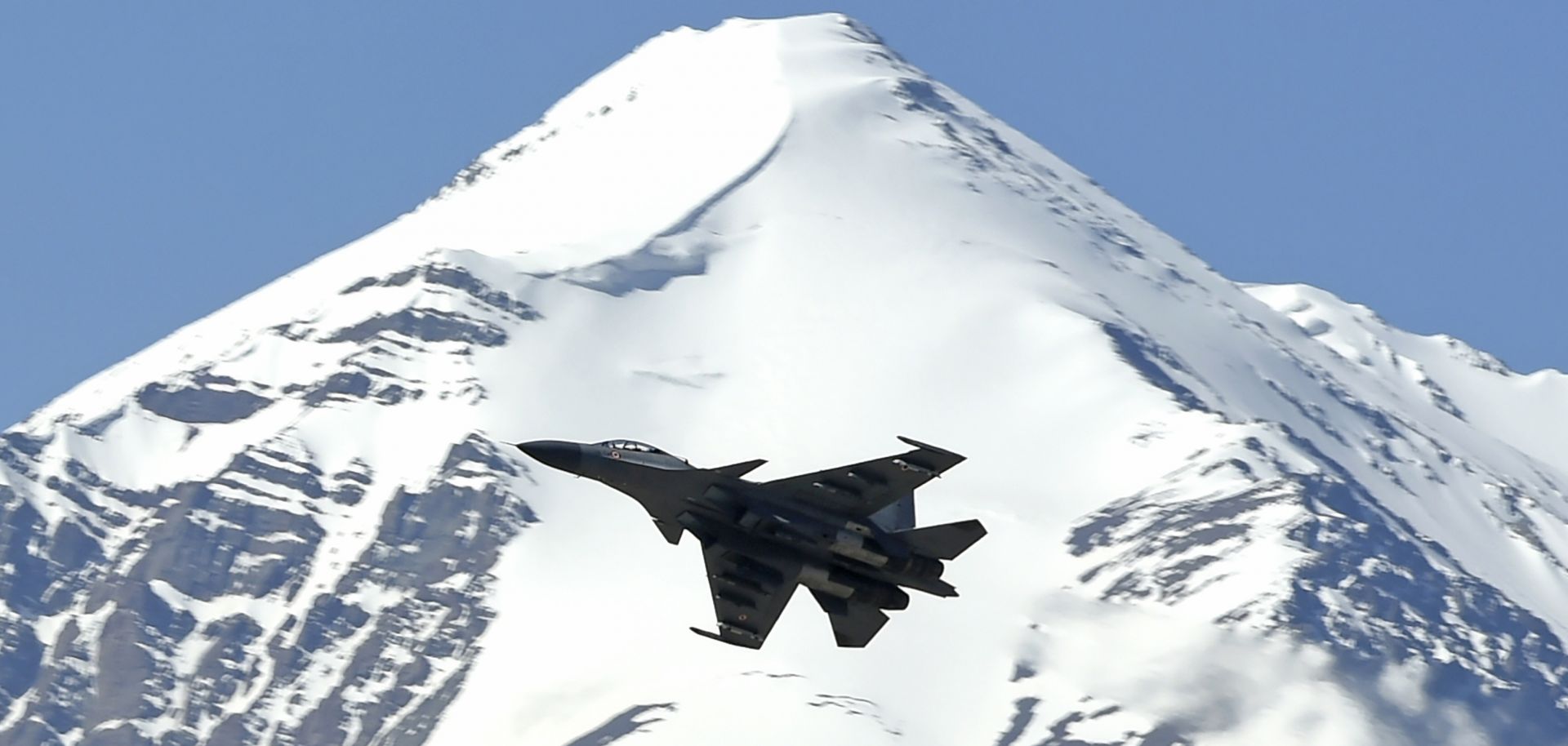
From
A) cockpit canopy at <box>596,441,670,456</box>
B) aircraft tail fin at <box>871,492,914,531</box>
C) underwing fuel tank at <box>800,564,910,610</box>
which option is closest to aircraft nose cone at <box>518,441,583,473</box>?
cockpit canopy at <box>596,441,670,456</box>

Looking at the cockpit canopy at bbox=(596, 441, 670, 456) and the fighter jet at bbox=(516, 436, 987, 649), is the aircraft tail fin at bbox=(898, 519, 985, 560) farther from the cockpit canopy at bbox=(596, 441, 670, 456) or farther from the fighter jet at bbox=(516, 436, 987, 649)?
the cockpit canopy at bbox=(596, 441, 670, 456)

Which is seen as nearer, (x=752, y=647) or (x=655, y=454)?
(x=655, y=454)

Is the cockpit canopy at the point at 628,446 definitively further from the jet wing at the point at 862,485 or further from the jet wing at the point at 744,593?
the jet wing at the point at 744,593

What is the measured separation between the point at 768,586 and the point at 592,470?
8713 mm

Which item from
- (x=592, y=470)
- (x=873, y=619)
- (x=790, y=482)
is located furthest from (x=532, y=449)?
(x=873, y=619)

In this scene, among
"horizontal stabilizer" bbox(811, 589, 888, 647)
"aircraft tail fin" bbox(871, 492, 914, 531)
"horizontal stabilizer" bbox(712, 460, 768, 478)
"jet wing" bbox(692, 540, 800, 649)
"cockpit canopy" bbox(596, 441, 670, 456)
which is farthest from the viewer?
"aircraft tail fin" bbox(871, 492, 914, 531)

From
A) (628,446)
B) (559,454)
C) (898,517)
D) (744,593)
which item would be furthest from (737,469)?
(898,517)

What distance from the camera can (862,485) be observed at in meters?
87.7

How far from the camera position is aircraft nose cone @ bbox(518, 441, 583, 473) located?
8338 centimetres

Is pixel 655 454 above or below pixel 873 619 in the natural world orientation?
above

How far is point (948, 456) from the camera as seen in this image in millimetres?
84188

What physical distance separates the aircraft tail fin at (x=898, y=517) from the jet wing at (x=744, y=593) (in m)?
4.01

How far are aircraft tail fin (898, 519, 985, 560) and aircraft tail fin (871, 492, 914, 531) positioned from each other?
3979mm

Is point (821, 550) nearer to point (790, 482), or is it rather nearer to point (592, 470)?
point (790, 482)
